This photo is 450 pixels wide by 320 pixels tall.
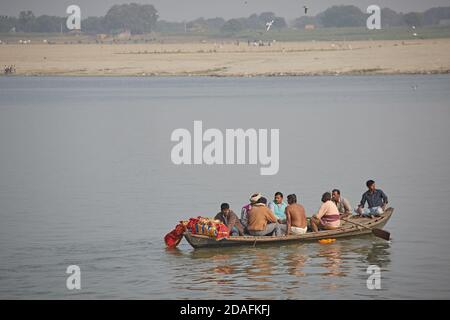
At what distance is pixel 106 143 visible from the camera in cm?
4944

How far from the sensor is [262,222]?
24.2 m

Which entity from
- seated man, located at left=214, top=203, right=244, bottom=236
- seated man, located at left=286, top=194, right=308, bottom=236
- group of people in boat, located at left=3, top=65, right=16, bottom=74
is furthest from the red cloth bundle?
group of people in boat, located at left=3, top=65, right=16, bottom=74

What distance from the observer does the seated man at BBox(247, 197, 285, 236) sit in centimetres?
2408

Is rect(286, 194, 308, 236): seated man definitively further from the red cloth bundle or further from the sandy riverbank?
the sandy riverbank

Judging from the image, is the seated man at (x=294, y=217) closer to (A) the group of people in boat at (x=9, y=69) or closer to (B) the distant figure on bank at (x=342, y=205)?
(B) the distant figure on bank at (x=342, y=205)

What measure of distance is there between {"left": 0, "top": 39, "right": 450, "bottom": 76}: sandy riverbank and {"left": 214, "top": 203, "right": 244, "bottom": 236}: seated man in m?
80.3

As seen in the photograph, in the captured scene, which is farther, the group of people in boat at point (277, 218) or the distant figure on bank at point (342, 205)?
the distant figure on bank at point (342, 205)

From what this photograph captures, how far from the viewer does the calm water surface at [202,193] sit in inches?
870

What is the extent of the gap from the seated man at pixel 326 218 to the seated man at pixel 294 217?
0.41 meters

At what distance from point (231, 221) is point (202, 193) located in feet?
29.8

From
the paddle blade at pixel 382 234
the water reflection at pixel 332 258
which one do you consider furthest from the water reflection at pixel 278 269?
the paddle blade at pixel 382 234
